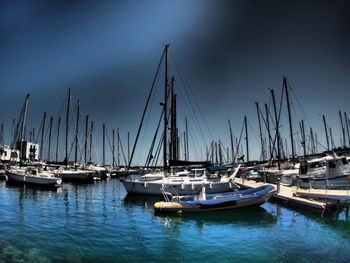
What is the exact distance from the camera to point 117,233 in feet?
41.5

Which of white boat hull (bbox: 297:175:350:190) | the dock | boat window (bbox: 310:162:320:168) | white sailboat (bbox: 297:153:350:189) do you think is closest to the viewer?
the dock

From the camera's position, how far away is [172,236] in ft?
39.7

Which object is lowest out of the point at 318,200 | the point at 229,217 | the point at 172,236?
the point at 229,217

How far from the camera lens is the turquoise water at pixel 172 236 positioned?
9.45 metres

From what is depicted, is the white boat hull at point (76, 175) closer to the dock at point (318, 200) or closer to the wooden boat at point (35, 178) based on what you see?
the wooden boat at point (35, 178)

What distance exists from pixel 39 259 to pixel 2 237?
4404mm

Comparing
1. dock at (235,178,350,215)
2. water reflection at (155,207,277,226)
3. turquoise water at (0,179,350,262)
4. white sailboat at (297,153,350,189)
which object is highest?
white sailboat at (297,153,350,189)

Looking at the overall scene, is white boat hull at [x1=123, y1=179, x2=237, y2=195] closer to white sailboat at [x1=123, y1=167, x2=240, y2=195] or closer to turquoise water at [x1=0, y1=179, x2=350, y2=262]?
white sailboat at [x1=123, y1=167, x2=240, y2=195]

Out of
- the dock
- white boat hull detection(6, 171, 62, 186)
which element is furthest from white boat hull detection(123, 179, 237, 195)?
white boat hull detection(6, 171, 62, 186)

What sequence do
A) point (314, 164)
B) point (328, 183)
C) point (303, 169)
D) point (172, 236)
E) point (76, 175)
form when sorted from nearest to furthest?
point (172, 236), point (328, 183), point (314, 164), point (303, 169), point (76, 175)

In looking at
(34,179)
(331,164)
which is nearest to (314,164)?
(331,164)

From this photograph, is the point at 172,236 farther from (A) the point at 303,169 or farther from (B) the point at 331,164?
(A) the point at 303,169

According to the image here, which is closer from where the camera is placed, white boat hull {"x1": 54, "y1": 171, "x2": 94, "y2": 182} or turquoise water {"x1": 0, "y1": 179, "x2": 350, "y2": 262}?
turquoise water {"x1": 0, "y1": 179, "x2": 350, "y2": 262}

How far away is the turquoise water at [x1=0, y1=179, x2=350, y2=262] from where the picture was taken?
9.45 metres
